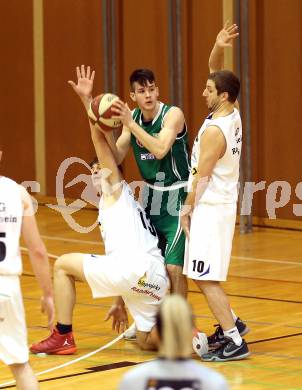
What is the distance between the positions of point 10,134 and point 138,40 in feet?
10.4

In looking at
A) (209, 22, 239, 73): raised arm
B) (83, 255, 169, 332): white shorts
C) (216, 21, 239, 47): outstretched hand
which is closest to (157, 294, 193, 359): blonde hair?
(83, 255, 169, 332): white shorts

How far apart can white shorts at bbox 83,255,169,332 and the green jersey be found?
0.77m

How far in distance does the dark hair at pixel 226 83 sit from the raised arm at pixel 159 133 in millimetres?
542

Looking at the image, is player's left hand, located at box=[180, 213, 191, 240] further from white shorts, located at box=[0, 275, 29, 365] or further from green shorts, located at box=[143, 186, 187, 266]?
white shorts, located at box=[0, 275, 29, 365]

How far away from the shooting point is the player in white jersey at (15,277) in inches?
227

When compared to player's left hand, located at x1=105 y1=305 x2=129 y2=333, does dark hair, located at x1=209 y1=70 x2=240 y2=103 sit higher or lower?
higher

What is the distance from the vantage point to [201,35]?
14.9 m

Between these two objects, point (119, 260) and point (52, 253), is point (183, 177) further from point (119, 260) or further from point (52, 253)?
point (52, 253)

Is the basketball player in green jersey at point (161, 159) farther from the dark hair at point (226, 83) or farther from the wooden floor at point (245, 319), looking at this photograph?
the wooden floor at point (245, 319)

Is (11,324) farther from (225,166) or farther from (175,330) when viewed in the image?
(225,166)

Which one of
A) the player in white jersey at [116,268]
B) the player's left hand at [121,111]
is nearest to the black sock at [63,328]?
the player in white jersey at [116,268]

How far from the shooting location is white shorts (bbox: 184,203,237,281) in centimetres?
792

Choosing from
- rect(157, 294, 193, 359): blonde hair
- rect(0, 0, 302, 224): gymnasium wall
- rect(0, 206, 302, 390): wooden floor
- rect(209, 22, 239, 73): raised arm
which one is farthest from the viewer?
rect(0, 0, 302, 224): gymnasium wall

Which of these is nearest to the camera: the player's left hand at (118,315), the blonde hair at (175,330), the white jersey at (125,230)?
the blonde hair at (175,330)
